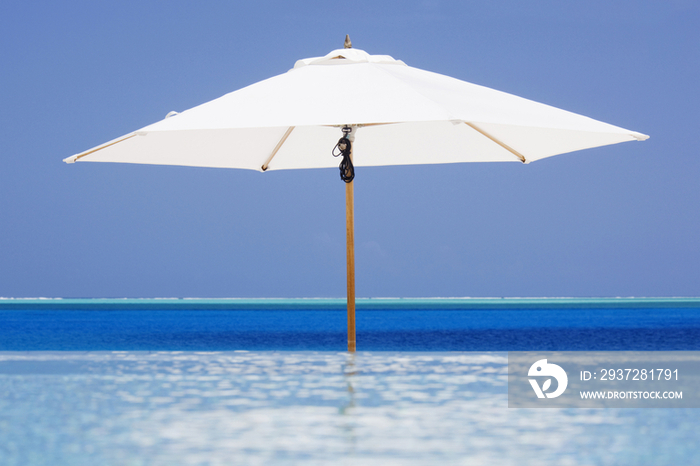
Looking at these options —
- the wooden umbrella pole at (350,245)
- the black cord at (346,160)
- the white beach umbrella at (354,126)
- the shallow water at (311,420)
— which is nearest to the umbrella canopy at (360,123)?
the white beach umbrella at (354,126)

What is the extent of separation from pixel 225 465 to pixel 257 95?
6.64ft

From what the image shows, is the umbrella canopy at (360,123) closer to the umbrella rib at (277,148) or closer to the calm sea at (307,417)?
the umbrella rib at (277,148)

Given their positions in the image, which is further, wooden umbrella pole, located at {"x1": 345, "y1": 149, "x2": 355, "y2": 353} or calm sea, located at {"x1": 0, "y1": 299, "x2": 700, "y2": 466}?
wooden umbrella pole, located at {"x1": 345, "y1": 149, "x2": 355, "y2": 353}

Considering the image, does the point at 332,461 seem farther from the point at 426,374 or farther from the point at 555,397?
the point at 426,374

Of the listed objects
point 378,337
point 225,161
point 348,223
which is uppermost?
point 225,161

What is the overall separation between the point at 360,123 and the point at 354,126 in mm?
955

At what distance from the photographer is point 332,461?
2621 mm

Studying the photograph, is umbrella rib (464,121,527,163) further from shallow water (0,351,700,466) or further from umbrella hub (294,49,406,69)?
shallow water (0,351,700,466)

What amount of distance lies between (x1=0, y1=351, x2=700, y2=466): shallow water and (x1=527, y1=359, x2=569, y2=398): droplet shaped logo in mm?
199

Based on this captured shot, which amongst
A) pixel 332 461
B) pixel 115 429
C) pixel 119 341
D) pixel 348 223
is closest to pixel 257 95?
pixel 348 223

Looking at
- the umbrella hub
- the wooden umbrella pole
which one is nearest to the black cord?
the wooden umbrella pole

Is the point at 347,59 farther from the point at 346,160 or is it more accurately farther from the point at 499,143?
the point at 499,143

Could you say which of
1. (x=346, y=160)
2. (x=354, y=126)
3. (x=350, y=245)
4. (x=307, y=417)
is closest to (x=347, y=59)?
(x=354, y=126)

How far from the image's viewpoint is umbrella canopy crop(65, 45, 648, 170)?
11.9ft
